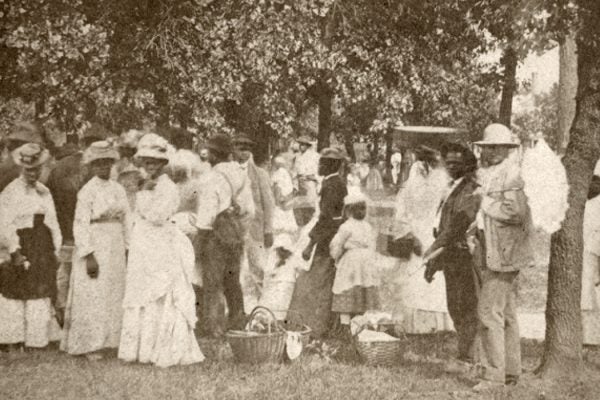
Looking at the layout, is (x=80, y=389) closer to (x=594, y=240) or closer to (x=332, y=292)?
(x=332, y=292)

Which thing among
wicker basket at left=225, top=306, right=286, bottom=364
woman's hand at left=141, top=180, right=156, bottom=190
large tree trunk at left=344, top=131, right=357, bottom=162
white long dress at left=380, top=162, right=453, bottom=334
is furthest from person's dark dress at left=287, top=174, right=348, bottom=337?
large tree trunk at left=344, top=131, right=357, bottom=162

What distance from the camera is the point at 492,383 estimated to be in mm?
6910

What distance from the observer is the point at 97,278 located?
317 inches

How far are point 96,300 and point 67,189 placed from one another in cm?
205

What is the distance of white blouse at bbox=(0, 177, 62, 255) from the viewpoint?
822 centimetres

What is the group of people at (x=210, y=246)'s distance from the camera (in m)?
7.11

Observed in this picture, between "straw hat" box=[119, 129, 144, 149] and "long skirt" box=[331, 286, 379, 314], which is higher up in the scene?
"straw hat" box=[119, 129, 144, 149]

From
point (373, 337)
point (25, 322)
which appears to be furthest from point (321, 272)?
point (25, 322)

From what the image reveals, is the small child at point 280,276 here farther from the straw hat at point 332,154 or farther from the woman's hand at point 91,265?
the woman's hand at point 91,265

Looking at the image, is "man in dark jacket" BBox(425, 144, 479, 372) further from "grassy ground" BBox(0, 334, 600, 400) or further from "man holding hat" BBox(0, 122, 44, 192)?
"man holding hat" BBox(0, 122, 44, 192)

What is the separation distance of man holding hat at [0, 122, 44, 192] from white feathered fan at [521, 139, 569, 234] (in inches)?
203

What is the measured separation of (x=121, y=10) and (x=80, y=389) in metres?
5.88

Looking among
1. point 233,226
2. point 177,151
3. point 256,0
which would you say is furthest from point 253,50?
point 233,226

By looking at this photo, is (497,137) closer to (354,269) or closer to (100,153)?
(354,269)
